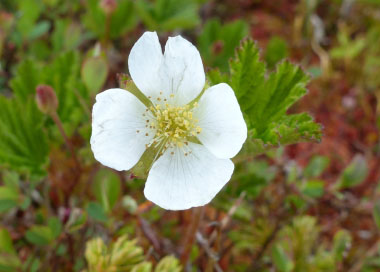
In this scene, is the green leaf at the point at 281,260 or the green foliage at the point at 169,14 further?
the green foliage at the point at 169,14

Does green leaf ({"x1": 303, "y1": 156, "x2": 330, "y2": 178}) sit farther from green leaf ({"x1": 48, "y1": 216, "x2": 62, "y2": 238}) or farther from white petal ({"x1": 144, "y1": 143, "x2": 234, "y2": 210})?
green leaf ({"x1": 48, "y1": 216, "x2": 62, "y2": 238})

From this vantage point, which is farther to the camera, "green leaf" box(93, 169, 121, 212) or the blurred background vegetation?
"green leaf" box(93, 169, 121, 212)

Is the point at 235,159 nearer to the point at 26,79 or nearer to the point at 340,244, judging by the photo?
the point at 340,244

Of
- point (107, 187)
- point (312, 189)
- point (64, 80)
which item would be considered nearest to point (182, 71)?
point (107, 187)

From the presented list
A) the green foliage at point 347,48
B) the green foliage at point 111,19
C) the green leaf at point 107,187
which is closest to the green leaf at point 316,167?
the green leaf at point 107,187

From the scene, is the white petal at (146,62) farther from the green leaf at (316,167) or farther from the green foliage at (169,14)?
the green foliage at (169,14)

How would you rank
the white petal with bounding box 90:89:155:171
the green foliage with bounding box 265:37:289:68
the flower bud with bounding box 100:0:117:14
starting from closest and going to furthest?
the white petal with bounding box 90:89:155:171
the flower bud with bounding box 100:0:117:14
the green foliage with bounding box 265:37:289:68

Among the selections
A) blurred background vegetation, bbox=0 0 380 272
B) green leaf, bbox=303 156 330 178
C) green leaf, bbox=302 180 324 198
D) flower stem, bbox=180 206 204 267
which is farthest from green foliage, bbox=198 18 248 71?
flower stem, bbox=180 206 204 267

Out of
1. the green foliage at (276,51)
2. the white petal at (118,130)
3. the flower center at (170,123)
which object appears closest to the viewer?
the white petal at (118,130)
